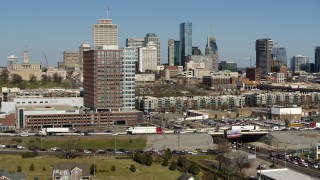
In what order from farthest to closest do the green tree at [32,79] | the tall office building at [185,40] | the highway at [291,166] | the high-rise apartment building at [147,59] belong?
the tall office building at [185,40] → the high-rise apartment building at [147,59] → the green tree at [32,79] → the highway at [291,166]

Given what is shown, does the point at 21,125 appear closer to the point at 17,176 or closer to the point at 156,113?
the point at 156,113

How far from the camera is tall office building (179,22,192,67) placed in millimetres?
148000

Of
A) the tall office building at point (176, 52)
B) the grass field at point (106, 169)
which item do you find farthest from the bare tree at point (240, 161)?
the tall office building at point (176, 52)

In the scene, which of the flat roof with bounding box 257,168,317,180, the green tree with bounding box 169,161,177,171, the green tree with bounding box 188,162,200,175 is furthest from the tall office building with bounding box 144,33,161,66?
the flat roof with bounding box 257,168,317,180

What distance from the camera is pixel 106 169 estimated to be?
26.0 meters

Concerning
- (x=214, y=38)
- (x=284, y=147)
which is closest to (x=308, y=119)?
(x=284, y=147)

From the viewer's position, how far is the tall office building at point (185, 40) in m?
148

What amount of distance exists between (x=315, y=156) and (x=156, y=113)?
75.2ft

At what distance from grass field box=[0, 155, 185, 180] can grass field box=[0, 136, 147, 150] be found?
5.09 m

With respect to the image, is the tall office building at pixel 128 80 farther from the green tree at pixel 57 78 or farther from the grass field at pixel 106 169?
the green tree at pixel 57 78

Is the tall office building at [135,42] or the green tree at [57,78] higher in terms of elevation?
the tall office building at [135,42]

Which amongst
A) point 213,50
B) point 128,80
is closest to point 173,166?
point 128,80

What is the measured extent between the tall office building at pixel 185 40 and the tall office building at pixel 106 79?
9990 centimetres

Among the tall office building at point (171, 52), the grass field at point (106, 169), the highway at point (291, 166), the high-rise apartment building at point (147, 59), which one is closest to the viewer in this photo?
the grass field at point (106, 169)
